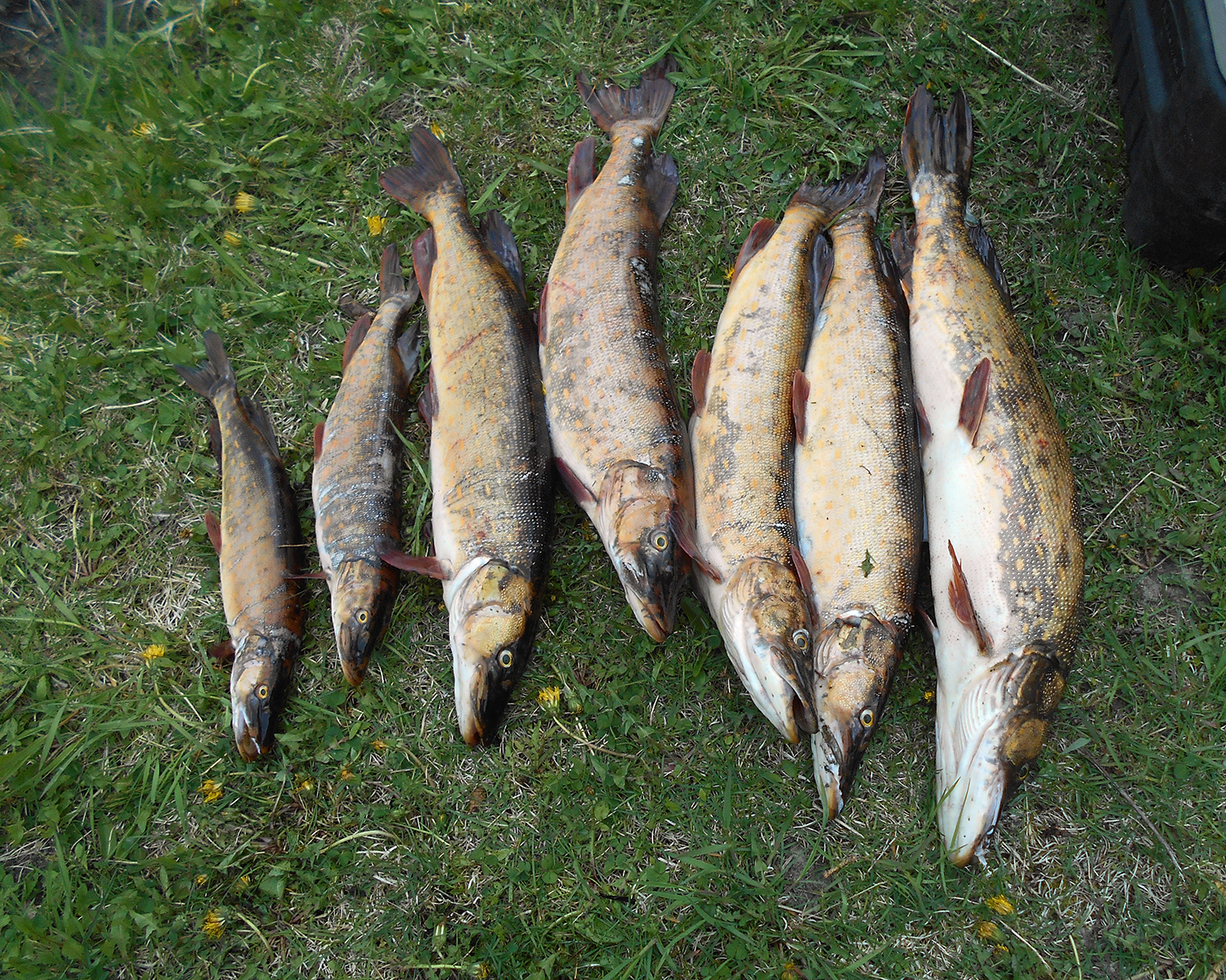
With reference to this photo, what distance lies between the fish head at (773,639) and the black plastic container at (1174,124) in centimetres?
271

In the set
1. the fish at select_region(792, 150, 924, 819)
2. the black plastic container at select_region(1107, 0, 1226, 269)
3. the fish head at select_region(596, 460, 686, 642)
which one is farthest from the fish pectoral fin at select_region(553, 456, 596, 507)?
the black plastic container at select_region(1107, 0, 1226, 269)

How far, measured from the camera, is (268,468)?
366 cm

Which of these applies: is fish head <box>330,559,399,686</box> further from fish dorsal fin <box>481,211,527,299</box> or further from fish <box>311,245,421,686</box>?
fish dorsal fin <box>481,211,527,299</box>

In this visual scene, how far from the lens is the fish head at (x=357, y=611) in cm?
336

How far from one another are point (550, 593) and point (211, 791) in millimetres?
1766

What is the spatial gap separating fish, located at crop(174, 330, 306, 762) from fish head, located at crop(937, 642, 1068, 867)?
3.02 metres

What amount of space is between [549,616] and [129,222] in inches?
135

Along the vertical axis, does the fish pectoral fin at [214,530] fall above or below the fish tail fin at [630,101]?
below

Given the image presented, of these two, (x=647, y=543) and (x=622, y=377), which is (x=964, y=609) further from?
(x=622, y=377)

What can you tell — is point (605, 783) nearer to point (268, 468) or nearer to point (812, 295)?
point (268, 468)

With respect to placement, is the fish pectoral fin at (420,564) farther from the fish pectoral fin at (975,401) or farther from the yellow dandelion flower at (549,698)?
the fish pectoral fin at (975,401)

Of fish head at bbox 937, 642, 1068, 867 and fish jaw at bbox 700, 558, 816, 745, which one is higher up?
fish jaw at bbox 700, 558, 816, 745

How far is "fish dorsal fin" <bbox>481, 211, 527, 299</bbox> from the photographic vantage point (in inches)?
155

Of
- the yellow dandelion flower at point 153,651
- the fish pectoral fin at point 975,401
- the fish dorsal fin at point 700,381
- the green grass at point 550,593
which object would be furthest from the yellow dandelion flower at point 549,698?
the fish pectoral fin at point 975,401
